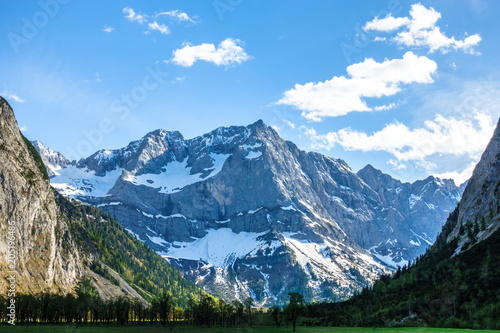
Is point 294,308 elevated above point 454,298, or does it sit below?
below

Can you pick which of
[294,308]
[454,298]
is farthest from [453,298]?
[294,308]

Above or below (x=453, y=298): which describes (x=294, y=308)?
below

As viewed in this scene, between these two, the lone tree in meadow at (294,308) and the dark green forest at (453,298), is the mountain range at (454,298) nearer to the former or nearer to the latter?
the dark green forest at (453,298)

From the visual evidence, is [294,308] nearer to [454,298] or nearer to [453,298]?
[453,298]

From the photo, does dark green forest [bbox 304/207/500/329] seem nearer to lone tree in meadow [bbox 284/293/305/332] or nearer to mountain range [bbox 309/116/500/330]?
mountain range [bbox 309/116/500/330]

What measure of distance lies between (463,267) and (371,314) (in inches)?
1577

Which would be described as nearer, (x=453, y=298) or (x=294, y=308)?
(x=453, y=298)

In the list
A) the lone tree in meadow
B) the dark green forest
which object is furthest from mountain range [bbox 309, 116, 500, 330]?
the lone tree in meadow

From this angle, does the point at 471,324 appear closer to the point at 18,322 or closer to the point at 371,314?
the point at 371,314

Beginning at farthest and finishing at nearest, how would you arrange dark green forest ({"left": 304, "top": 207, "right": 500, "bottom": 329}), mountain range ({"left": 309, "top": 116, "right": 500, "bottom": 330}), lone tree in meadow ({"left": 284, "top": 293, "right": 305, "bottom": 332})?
lone tree in meadow ({"left": 284, "top": 293, "right": 305, "bottom": 332}) → mountain range ({"left": 309, "top": 116, "right": 500, "bottom": 330}) → dark green forest ({"left": 304, "top": 207, "right": 500, "bottom": 329})

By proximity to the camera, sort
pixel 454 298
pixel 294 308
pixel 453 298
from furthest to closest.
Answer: pixel 294 308 < pixel 453 298 < pixel 454 298

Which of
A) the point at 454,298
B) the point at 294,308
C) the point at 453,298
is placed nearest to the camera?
the point at 454,298

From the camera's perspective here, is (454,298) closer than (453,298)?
Yes

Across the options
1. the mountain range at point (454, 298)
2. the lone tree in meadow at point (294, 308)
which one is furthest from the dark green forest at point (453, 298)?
the lone tree in meadow at point (294, 308)
